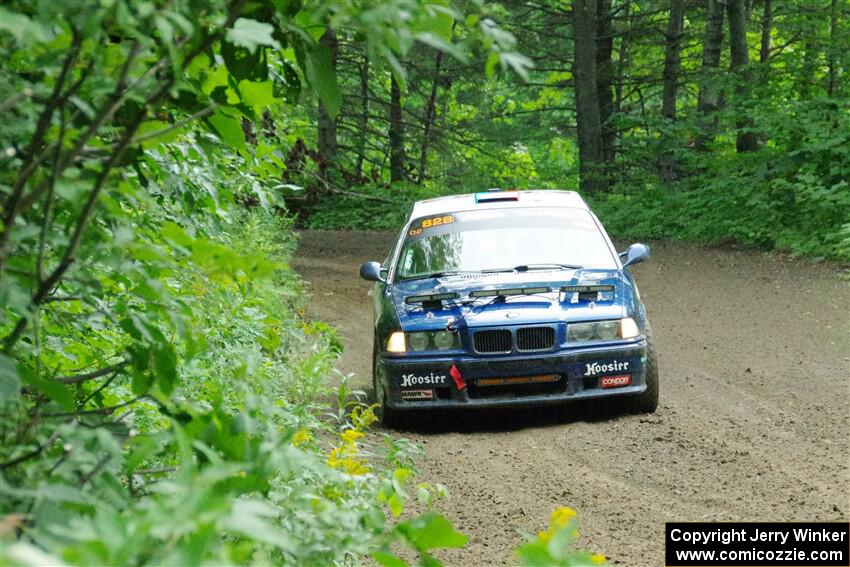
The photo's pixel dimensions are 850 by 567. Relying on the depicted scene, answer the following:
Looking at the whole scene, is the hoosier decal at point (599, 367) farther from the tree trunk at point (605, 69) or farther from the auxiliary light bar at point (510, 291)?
the tree trunk at point (605, 69)

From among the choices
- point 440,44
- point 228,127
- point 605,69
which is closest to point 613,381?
point 228,127

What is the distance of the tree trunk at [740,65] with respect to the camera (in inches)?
931

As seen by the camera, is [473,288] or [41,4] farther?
[473,288]

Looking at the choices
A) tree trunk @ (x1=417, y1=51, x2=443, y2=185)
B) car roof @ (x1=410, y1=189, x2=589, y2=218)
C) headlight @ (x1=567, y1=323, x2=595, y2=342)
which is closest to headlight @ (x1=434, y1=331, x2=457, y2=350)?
headlight @ (x1=567, y1=323, x2=595, y2=342)

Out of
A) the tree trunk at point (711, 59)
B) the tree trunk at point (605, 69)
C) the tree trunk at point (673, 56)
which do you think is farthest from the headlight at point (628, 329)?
the tree trunk at point (605, 69)

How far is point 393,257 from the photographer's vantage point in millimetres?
10656

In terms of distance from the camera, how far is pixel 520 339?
29.2 feet

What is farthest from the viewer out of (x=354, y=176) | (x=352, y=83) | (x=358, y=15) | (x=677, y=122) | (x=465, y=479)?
(x=352, y=83)

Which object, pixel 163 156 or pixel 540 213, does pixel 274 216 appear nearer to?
pixel 540 213

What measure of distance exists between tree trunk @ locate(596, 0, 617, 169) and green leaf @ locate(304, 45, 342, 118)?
28988 millimetres

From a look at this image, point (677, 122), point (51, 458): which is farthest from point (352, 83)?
point (51, 458)

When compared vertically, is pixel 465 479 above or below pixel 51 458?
below

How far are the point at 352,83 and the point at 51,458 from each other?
35724 mm

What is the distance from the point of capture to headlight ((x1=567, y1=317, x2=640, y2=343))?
8930mm
